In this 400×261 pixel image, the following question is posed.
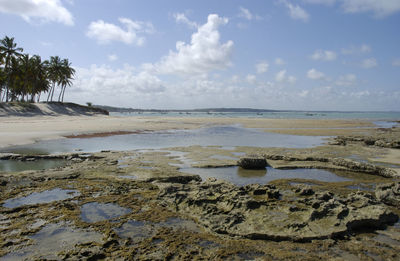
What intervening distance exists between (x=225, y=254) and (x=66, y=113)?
67452 millimetres

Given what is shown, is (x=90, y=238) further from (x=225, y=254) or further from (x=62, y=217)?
(x=225, y=254)

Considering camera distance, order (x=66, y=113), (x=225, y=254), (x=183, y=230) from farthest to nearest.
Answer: (x=66, y=113), (x=183, y=230), (x=225, y=254)

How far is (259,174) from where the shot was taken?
498 inches

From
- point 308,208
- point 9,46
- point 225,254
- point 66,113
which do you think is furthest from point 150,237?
point 66,113

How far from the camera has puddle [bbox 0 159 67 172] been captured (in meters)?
13.3

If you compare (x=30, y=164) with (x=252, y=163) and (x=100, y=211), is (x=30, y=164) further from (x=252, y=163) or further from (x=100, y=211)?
(x=252, y=163)

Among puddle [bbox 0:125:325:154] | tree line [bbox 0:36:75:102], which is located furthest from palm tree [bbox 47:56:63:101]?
puddle [bbox 0:125:325:154]

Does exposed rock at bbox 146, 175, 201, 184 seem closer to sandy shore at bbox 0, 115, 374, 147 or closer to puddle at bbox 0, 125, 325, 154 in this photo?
puddle at bbox 0, 125, 325, 154

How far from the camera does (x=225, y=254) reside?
17.5 feet

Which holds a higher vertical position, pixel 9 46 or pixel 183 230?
pixel 9 46

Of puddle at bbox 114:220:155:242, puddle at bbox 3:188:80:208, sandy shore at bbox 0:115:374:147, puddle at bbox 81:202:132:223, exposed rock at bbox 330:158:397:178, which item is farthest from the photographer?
sandy shore at bbox 0:115:374:147

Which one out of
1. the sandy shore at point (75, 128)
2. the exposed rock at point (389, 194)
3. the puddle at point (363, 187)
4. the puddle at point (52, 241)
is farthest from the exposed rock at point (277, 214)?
the sandy shore at point (75, 128)

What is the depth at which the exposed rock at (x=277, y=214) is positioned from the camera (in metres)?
6.21

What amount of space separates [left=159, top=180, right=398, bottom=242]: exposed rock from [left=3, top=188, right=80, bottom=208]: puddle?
334 cm
